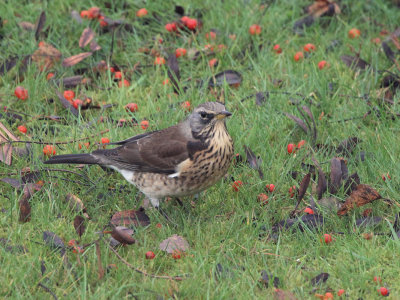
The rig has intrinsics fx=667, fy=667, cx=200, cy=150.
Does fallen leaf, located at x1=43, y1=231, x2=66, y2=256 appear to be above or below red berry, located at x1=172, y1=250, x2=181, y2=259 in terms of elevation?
below

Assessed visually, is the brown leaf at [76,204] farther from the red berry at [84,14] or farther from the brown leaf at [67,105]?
the red berry at [84,14]

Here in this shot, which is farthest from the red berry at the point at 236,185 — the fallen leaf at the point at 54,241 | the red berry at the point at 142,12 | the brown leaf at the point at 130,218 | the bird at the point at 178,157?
the red berry at the point at 142,12

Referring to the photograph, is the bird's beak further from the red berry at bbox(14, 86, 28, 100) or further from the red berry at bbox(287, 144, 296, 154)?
the red berry at bbox(14, 86, 28, 100)

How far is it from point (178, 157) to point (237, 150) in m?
0.82

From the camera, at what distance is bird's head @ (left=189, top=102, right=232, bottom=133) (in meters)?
4.99

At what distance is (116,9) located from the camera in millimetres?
7754

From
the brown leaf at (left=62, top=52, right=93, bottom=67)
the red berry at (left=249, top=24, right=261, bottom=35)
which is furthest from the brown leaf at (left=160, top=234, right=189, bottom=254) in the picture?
the red berry at (left=249, top=24, right=261, bottom=35)

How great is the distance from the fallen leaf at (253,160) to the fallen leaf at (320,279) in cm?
122

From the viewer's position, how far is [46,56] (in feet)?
22.6

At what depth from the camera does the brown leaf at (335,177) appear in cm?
517

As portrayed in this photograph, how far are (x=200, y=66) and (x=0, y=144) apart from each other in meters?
2.32

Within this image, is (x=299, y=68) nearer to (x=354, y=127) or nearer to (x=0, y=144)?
(x=354, y=127)

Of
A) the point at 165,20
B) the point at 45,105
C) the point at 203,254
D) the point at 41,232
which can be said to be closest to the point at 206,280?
the point at 203,254

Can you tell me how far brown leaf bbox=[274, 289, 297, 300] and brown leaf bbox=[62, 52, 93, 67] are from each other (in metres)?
3.65
